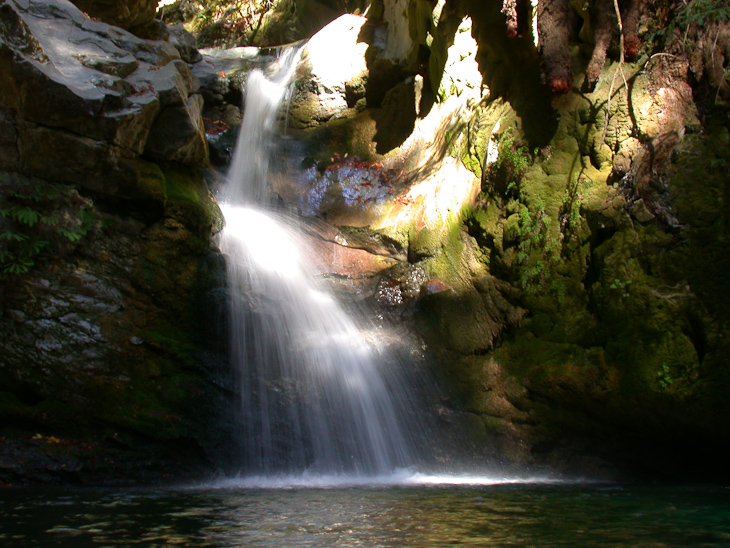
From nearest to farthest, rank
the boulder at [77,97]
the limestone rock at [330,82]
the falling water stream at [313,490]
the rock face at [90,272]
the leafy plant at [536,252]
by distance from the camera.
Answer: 1. the falling water stream at [313,490]
2. the rock face at [90,272]
3. the boulder at [77,97]
4. the leafy plant at [536,252]
5. the limestone rock at [330,82]

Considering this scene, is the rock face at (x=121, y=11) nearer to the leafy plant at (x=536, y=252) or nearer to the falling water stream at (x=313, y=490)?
the falling water stream at (x=313, y=490)

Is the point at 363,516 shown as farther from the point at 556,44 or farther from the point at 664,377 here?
the point at 556,44

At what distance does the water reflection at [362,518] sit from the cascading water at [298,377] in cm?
108

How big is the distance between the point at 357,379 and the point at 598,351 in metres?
2.94

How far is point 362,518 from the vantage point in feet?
11.8

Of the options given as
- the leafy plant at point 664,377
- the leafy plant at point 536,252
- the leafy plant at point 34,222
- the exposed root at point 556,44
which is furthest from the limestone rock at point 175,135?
the leafy plant at point 664,377

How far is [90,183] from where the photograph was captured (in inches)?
247

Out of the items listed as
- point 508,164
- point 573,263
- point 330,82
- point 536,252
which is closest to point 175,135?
point 508,164

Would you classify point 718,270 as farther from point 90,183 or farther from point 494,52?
point 90,183

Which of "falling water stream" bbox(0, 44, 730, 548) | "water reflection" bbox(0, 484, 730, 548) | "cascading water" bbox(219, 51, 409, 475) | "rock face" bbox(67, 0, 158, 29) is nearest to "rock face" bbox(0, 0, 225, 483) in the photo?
"cascading water" bbox(219, 51, 409, 475)

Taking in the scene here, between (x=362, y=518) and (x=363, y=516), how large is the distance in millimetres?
77

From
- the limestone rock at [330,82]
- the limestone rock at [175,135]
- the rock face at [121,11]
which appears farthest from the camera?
the limestone rock at [330,82]

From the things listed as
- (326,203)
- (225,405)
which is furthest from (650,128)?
(225,405)

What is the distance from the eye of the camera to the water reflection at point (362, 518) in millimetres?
2943
